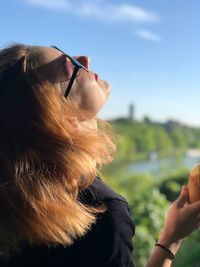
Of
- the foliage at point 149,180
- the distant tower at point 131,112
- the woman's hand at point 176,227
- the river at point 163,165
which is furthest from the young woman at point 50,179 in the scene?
the distant tower at point 131,112

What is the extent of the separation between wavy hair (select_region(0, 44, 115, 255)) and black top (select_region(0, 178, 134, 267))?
3 centimetres

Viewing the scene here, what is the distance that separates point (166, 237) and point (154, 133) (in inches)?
190

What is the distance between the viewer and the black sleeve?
4.39 feet

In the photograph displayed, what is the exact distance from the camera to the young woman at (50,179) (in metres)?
1.35

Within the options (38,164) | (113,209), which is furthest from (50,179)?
(113,209)

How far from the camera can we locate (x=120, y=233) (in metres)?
1.35

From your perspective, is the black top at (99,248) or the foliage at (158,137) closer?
the black top at (99,248)

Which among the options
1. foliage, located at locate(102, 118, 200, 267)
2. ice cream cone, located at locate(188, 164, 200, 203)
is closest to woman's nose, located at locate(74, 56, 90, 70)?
ice cream cone, located at locate(188, 164, 200, 203)

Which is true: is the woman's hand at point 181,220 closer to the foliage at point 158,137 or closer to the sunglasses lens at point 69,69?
the sunglasses lens at point 69,69

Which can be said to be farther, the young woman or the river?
the river

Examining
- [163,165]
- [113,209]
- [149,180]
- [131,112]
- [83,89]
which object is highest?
[83,89]

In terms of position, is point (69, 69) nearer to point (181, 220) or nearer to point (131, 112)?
point (181, 220)

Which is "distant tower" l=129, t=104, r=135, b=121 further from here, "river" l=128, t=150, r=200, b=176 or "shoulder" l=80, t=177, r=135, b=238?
"shoulder" l=80, t=177, r=135, b=238

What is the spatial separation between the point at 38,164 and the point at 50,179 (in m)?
0.05
